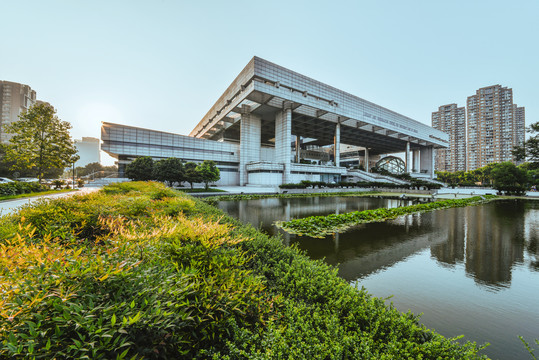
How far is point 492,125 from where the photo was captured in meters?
85.3

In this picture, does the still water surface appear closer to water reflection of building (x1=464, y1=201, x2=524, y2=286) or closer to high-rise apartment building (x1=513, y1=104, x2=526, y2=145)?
water reflection of building (x1=464, y1=201, x2=524, y2=286)

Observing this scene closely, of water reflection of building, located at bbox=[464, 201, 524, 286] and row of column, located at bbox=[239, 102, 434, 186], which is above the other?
row of column, located at bbox=[239, 102, 434, 186]

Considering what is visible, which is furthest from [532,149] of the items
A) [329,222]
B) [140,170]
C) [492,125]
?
[492,125]

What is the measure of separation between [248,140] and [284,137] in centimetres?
756

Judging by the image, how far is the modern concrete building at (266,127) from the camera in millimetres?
36281

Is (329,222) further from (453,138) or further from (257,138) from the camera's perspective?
(453,138)

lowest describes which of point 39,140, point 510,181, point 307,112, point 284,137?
point 510,181

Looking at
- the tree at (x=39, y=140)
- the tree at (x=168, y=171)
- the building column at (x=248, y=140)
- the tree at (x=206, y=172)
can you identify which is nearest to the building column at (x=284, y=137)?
the building column at (x=248, y=140)

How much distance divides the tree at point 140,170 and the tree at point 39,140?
27.2ft

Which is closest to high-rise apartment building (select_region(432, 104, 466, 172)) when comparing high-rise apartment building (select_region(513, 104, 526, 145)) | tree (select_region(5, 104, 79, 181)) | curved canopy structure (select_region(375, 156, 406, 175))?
high-rise apartment building (select_region(513, 104, 526, 145))

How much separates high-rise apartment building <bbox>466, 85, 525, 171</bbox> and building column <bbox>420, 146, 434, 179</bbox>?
42649 millimetres

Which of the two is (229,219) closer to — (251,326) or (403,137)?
(251,326)

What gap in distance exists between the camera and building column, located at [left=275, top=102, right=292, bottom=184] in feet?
128

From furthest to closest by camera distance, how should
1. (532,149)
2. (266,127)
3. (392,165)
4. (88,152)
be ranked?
(88,152)
(392,165)
(266,127)
(532,149)
